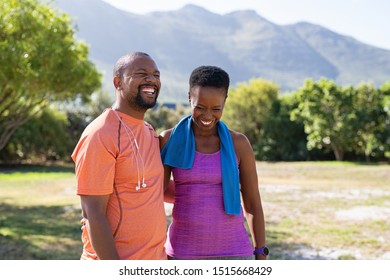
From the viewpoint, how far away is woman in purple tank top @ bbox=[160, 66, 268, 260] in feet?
8.52

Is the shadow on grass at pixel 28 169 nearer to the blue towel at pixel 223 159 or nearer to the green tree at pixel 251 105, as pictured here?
the green tree at pixel 251 105

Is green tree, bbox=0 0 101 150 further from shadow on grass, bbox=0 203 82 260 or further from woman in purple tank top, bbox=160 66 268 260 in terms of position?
woman in purple tank top, bbox=160 66 268 260

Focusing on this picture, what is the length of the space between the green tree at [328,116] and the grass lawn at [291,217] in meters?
7.86

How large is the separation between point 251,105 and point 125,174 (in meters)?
33.7

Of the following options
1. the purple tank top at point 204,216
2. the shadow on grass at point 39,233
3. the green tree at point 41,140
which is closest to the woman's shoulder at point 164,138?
the purple tank top at point 204,216

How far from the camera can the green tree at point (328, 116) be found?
91.0 feet

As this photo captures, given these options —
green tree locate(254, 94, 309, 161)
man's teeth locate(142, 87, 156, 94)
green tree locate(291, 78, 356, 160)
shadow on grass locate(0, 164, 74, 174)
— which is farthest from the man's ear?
green tree locate(254, 94, 309, 161)

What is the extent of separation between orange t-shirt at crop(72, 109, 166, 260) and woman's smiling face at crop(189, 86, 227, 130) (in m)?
0.32

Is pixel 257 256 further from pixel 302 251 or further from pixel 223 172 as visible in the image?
pixel 302 251

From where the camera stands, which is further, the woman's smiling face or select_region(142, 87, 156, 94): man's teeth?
the woman's smiling face

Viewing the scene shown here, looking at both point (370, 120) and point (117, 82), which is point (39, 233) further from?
point (370, 120)

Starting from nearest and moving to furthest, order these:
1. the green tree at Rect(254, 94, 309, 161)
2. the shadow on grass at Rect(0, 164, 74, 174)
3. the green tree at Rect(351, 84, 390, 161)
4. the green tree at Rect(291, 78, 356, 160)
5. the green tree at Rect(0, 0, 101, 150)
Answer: the green tree at Rect(0, 0, 101, 150) < the shadow on grass at Rect(0, 164, 74, 174) < the green tree at Rect(351, 84, 390, 161) < the green tree at Rect(291, 78, 356, 160) < the green tree at Rect(254, 94, 309, 161)

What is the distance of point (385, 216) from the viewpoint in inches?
414

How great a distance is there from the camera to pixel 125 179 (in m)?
2.26
